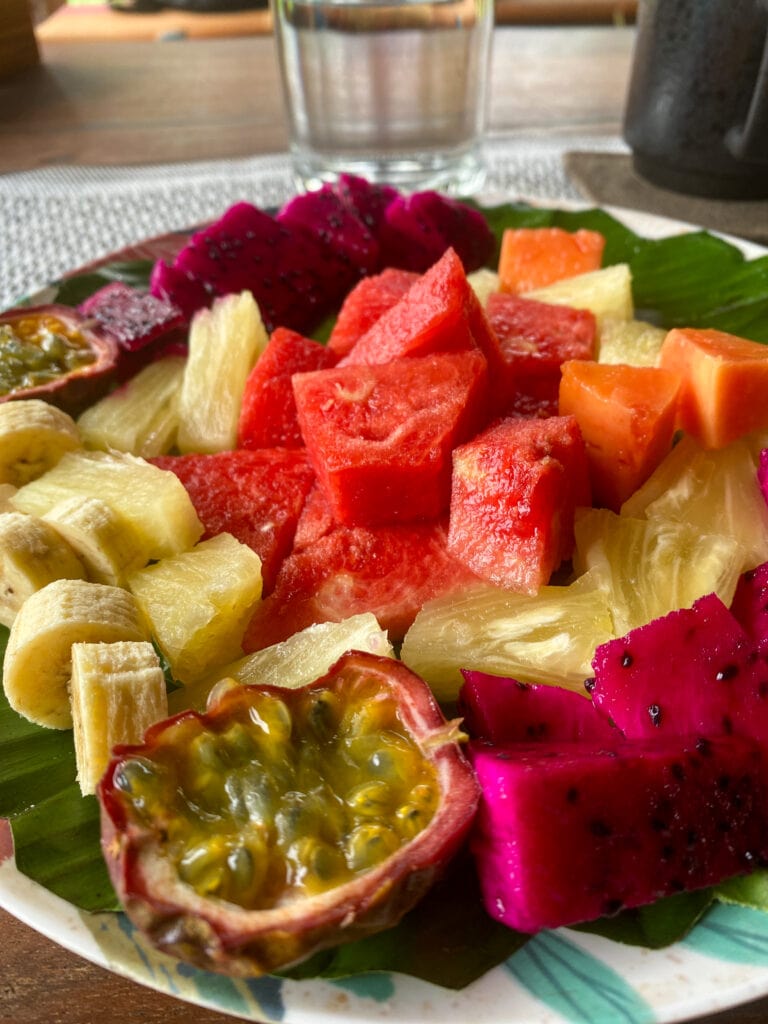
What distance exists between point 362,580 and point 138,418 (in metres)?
0.52

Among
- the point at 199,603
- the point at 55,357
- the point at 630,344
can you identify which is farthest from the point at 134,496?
the point at 630,344

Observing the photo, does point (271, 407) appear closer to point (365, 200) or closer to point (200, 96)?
point (365, 200)

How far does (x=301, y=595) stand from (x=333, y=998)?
52cm

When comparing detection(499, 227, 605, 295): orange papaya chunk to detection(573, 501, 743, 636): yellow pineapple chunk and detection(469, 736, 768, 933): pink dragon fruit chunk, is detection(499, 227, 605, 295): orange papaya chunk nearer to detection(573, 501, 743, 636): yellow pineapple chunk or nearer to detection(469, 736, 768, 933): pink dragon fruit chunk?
detection(573, 501, 743, 636): yellow pineapple chunk

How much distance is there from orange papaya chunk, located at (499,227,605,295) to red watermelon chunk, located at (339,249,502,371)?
1.40 ft

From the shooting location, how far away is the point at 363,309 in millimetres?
1520

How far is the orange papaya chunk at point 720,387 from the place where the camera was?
1.21 m

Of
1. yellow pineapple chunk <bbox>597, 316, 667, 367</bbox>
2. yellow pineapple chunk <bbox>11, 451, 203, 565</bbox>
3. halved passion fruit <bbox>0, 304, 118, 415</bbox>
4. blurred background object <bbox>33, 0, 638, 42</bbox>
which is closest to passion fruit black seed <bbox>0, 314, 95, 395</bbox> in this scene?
halved passion fruit <bbox>0, 304, 118, 415</bbox>

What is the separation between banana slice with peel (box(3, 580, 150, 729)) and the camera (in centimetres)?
96

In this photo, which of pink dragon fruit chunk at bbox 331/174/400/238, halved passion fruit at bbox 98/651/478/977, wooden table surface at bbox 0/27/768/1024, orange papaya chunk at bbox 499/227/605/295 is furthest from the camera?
wooden table surface at bbox 0/27/768/1024

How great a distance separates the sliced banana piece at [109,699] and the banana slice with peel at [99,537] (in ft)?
0.59

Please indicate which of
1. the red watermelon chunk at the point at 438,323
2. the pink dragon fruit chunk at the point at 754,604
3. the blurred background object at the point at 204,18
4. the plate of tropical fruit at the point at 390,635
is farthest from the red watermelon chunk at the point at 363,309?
the blurred background object at the point at 204,18

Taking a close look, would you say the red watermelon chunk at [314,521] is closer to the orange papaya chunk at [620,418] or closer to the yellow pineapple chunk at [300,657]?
the yellow pineapple chunk at [300,657]

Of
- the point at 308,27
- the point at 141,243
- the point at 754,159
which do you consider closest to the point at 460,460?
the point at 141,243
